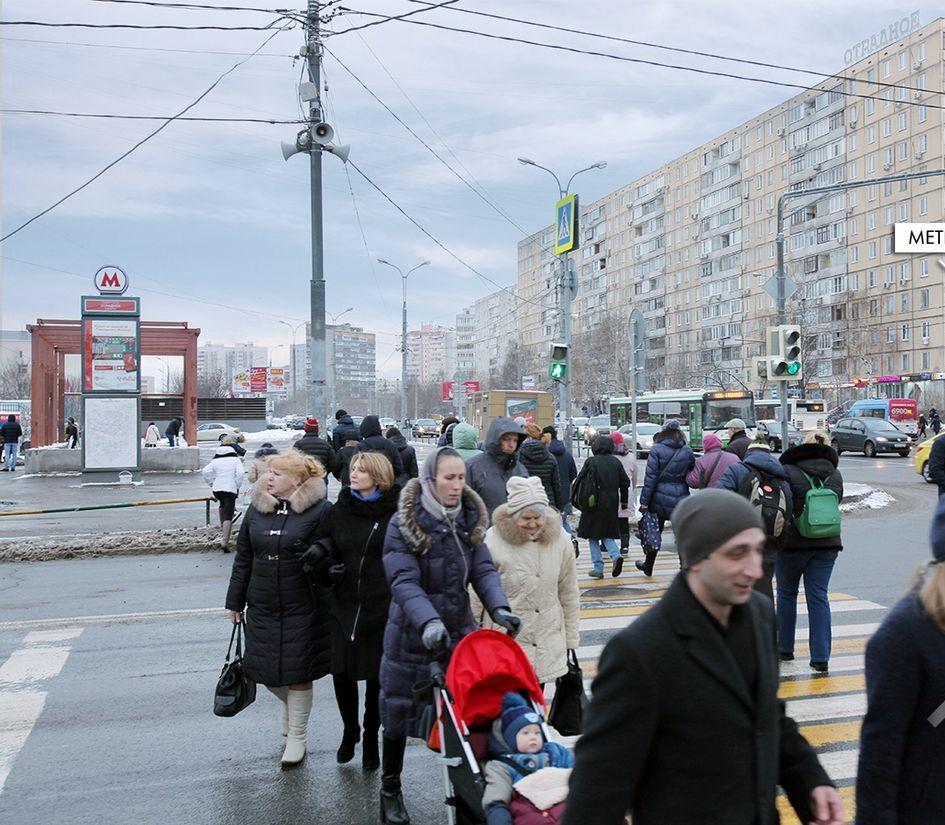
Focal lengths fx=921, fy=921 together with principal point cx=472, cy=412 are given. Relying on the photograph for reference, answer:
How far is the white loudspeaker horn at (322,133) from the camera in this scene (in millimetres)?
14078

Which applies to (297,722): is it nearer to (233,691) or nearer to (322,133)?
(233,691)

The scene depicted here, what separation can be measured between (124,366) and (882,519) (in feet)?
63.1

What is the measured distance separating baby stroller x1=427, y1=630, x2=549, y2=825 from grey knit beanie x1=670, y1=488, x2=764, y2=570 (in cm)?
166

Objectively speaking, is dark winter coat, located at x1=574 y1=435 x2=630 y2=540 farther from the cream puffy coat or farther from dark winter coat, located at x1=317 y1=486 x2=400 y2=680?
dark winter coat, located at x1=317 y1=486 x2=400 y2=680

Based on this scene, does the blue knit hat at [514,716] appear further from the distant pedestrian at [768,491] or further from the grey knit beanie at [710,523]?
the distant pedestrian at [768,491]

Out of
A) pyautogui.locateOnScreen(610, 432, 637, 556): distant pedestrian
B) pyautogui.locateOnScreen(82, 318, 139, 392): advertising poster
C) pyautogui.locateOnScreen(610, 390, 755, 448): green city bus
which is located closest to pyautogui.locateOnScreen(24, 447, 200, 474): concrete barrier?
pyautogui.locateOnScreen(82, 318, 139, 392): advertising poster

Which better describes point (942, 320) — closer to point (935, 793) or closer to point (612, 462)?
point (612, 462)

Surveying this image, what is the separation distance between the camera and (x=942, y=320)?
66.9m

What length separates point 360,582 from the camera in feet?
17.1

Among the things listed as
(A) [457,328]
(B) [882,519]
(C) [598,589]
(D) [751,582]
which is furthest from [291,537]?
(A) [457,328]

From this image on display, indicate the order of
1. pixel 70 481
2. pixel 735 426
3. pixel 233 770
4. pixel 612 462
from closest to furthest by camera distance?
pixel 233 770, pixel 735 426, pixel 612 462, pixel 70 481

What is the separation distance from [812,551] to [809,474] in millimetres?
582

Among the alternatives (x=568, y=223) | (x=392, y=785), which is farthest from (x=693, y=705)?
(x=568, y=223)

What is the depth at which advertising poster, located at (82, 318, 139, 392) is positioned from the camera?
982 inches
